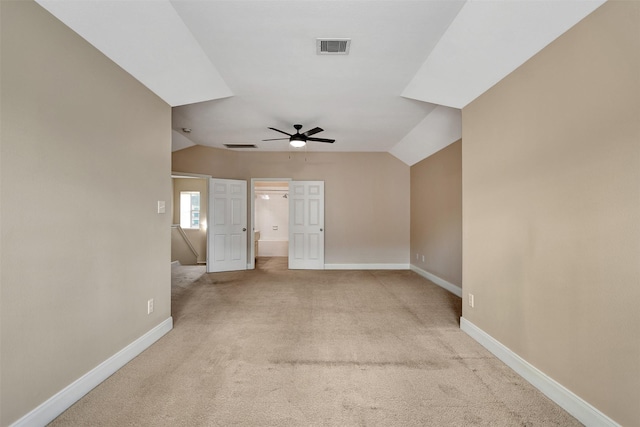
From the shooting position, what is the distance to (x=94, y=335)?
2113 mm

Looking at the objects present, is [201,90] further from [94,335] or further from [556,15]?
[556,15]

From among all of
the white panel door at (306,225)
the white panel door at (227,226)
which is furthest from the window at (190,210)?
the white panel door at (306,225)

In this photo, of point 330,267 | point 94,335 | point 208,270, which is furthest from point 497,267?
point 208,270

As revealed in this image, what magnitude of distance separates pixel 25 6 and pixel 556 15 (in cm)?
318

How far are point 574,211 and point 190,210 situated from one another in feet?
29.8

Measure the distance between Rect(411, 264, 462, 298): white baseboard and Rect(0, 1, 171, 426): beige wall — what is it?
4.36m

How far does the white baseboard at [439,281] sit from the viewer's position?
4.63 m

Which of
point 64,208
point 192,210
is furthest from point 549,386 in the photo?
point 192,210

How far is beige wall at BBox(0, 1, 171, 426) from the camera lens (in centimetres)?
154

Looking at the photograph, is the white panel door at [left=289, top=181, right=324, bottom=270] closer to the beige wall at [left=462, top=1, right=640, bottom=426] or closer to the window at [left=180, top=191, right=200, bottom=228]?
the window at [left=180, top=191, right=200, bottom=228]

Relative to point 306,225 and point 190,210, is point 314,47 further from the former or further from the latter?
point 190,210

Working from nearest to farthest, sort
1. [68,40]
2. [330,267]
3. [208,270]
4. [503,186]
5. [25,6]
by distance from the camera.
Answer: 1. [25,6]
2. [68,40]
3. [503,186]
4. [208,270]
5. [330,267]

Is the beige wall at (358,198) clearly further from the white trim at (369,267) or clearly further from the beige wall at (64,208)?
the beige wall at (64,208)

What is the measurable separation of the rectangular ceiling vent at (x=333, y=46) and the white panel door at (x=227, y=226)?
442cm
